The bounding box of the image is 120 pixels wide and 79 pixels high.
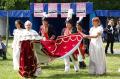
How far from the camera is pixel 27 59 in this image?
11.6 metres

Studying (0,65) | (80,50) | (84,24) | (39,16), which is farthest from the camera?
(84,24)

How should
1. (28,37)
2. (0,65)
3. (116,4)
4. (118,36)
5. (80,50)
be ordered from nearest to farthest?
(28,37) < (80,50) < (0,65) < (118,36) < (116,4)

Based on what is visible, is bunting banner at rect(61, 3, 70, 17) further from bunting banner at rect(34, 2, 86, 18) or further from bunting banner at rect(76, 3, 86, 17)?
bunting banner at rect(76, 3, 86, 17)

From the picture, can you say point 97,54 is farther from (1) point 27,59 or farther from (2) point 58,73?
(1) point 27,59

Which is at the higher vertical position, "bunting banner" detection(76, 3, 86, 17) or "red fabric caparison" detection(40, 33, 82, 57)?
"bunting banner" detection(76, 3, 86, 17)

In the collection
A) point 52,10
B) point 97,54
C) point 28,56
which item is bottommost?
point 97,54

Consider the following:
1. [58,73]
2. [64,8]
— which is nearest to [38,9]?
[64,8]

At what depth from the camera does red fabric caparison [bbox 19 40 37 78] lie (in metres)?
11.6

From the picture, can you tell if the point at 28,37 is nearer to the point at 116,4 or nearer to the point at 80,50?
the point at 80,50

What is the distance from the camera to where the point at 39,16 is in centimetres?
2725

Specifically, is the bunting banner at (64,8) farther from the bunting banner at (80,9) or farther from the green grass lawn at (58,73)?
the green grass lawn at (58,73)

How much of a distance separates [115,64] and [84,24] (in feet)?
46.9

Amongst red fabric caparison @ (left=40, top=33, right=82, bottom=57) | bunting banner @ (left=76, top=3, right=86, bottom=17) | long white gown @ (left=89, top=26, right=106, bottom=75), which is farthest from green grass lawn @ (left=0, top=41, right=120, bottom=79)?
bunting banner @ (left=76, top=3, right=86, bottom=17)

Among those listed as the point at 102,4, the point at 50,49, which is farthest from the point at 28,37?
the point at 102,4
